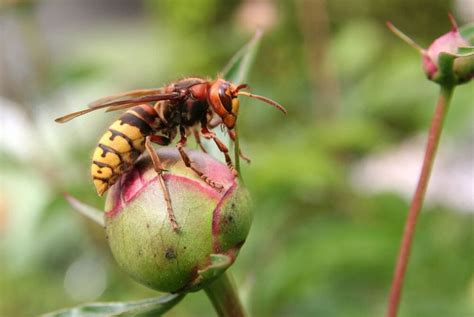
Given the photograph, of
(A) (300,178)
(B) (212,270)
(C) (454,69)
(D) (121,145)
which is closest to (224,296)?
(B) (212,270)

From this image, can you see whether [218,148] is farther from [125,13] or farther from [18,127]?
[125,13]

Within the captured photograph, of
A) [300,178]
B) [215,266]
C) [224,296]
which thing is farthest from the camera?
[300,178]

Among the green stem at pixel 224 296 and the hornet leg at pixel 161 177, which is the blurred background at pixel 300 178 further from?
the hornet leg at pixel 161 177

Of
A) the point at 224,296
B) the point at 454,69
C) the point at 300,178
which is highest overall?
the point at 454,69

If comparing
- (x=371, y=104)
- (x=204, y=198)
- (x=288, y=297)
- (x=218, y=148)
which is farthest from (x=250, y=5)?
(x=204, y=198)

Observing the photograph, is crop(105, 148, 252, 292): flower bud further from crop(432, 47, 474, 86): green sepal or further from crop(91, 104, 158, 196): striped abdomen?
crop(432, 47, 474, 86): green sepal

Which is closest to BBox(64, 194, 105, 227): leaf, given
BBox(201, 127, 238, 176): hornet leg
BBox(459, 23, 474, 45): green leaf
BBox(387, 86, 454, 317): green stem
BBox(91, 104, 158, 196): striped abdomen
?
BBox(91, 104, 158, 196): striped abdomen

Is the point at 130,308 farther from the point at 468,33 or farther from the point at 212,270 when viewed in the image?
the point at 468,33
